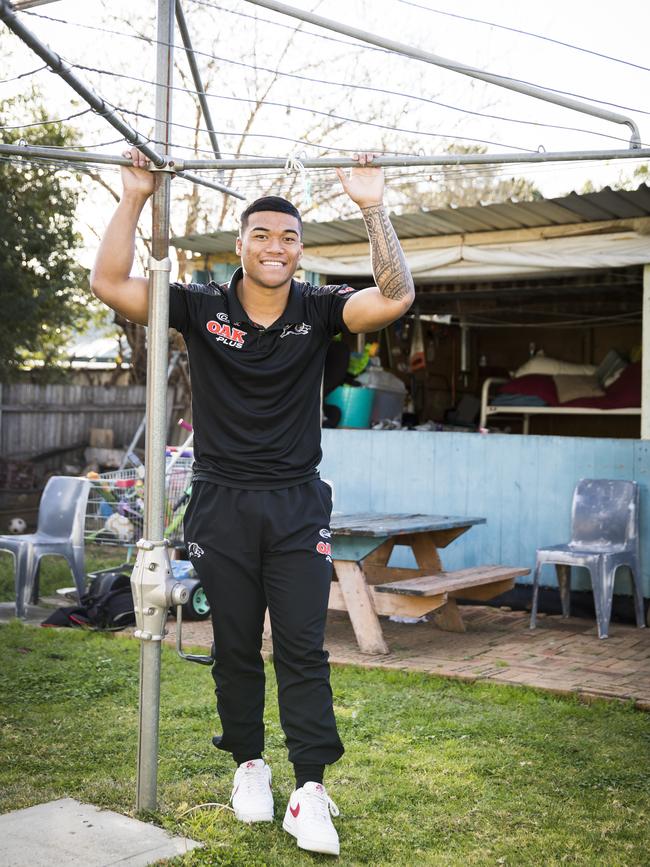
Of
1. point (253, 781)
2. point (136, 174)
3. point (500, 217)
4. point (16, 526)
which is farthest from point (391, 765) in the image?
point (16, 526)

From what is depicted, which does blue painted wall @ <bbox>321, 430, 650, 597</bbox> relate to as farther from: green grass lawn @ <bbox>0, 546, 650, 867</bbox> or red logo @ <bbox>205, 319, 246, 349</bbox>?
red logo @ <bbox>205, 319, 246, 349</bbox>

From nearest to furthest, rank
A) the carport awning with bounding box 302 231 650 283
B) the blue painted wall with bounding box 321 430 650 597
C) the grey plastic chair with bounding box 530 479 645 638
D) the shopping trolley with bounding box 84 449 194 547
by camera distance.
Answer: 1. the grey plastic chair with bounding box 530 479 645 638
2. the carport awning with bounding box 302 231 650 283
3. the blue painted wall with bounding box 321 430 650 597
4. the shopping trolley with bounding box 84 449 194 547

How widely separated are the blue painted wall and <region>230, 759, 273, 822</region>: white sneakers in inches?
184

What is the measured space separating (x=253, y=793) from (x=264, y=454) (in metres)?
1.09

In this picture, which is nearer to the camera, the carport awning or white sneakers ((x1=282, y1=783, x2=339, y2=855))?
white sneakers ((x1=282, y1=783, x2=339, y2=855))

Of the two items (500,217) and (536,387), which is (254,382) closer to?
(500,217)

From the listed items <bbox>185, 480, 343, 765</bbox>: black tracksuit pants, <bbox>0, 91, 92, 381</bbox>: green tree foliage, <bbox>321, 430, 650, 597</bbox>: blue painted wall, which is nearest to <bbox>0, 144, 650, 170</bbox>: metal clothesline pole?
<bbox>185, 480, 343, 765</bbox>: black tracksuit pants

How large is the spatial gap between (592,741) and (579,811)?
847mm

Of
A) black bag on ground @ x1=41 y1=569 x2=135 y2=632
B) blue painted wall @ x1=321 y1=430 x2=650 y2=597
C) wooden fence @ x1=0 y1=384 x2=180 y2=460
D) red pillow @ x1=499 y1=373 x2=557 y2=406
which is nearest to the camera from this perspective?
black bag on ground @ x1=41 y1=569 x2=135 y2=632

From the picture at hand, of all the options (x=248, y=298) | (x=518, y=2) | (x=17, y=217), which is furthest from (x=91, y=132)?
(x=248, y=298)

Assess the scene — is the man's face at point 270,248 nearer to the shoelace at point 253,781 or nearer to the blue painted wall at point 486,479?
the shoelace at point 253,781

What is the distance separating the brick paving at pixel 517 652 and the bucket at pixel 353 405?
2.24 metres

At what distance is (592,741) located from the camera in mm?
4051

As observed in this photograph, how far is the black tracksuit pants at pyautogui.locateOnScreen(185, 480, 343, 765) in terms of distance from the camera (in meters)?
2.97
